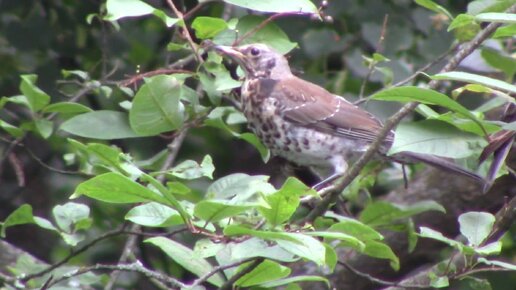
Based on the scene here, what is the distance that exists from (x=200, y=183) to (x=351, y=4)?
1.35m

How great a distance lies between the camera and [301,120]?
15.8 feet

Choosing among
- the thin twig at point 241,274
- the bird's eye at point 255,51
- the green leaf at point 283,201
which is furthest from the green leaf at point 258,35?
the green leaf at point 283,201

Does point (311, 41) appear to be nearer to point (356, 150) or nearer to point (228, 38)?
point (356, 150)

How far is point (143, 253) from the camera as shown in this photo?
5.70m

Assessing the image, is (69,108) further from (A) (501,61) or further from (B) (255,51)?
(A) (501,61)

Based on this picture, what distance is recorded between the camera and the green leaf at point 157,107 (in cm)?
359

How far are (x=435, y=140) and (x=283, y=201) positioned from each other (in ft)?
1.89

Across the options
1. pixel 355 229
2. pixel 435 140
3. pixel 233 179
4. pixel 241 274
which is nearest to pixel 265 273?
pixel 241 274

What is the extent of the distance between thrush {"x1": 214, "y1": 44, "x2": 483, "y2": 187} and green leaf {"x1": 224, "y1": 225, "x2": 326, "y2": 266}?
1792mm

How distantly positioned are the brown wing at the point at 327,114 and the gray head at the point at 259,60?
7 centimetres

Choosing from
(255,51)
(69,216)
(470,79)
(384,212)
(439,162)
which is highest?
(470,79)

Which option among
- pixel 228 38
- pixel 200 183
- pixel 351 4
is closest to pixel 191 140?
pixel 200 183

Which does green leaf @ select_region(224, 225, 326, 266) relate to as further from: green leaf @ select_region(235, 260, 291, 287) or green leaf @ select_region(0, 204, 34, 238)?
green leaf @ select_region(0, 204, 34, 238)

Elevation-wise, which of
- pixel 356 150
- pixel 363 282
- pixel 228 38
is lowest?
pixel 363 282
